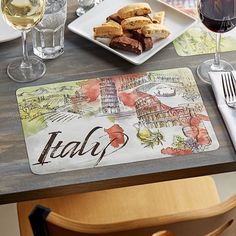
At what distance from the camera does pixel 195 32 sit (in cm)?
127

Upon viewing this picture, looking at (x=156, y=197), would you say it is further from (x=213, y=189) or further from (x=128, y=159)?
(x=128, y=159)

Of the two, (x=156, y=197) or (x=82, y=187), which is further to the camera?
(x=156, y=197)

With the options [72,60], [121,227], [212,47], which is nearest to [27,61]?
[72,60]

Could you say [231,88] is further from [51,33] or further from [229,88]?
[51,33]

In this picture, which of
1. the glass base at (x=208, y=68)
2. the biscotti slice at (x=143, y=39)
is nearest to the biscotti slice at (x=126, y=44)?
the biscotti slice at (x=143, y=39)

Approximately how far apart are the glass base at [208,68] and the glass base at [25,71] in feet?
0.91

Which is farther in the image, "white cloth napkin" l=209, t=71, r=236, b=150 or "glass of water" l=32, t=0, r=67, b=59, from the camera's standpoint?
"glass of water" l=32, t=0, r=67, b=59

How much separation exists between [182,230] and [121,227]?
0.32ft

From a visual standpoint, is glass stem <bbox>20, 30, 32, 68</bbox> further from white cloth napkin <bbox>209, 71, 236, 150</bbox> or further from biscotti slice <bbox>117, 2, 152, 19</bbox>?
white cloth napkin <bbox>209, 71, 236, 150</bbox>

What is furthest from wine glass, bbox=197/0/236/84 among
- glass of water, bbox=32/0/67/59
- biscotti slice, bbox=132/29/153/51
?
glass of water, bbox=32/0/67/59

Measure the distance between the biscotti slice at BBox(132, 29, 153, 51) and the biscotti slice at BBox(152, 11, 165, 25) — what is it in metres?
0.05

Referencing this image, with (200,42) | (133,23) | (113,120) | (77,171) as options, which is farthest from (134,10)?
(77,171)

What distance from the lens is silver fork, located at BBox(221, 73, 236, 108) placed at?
1.12 metres

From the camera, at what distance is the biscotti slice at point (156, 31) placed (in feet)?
3.92
